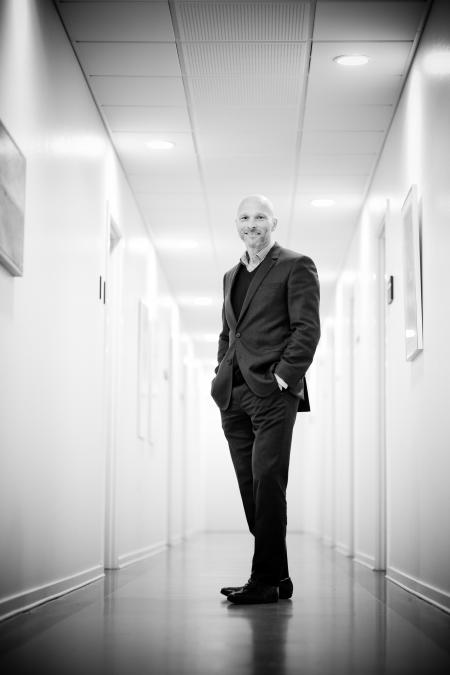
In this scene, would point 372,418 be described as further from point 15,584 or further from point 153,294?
point 15,584

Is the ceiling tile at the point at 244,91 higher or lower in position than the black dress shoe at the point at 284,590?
higher

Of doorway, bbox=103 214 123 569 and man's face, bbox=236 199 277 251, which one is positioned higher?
man's face, bbox=236 199 277 251

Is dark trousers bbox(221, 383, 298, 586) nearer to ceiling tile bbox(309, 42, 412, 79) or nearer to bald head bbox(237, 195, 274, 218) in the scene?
bald head bbox(237, 195, 274, 218)

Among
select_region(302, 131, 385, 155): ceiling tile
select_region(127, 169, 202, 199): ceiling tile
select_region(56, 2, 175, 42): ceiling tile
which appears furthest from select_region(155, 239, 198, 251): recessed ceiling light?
select_region(56, 2, 175, 42): ceiling tile

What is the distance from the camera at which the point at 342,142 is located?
19.6 ft

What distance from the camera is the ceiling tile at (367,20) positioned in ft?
13.8

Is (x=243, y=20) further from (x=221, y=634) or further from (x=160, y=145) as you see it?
(x=221, y=634)

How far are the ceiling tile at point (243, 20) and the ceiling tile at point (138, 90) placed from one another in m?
0.57

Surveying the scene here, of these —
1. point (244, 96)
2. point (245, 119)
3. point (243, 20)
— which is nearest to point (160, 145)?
point (245, 119)

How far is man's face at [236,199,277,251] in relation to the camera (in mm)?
3744

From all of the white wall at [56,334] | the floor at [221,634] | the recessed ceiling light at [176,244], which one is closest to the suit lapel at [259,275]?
the white wall at [56,334]

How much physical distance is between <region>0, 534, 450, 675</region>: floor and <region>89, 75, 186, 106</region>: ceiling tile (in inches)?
103

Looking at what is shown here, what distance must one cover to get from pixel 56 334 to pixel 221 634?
6.23ft

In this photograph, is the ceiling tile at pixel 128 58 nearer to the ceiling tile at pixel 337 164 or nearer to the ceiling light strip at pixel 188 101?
the ceiling light strip at pixel 188 101
